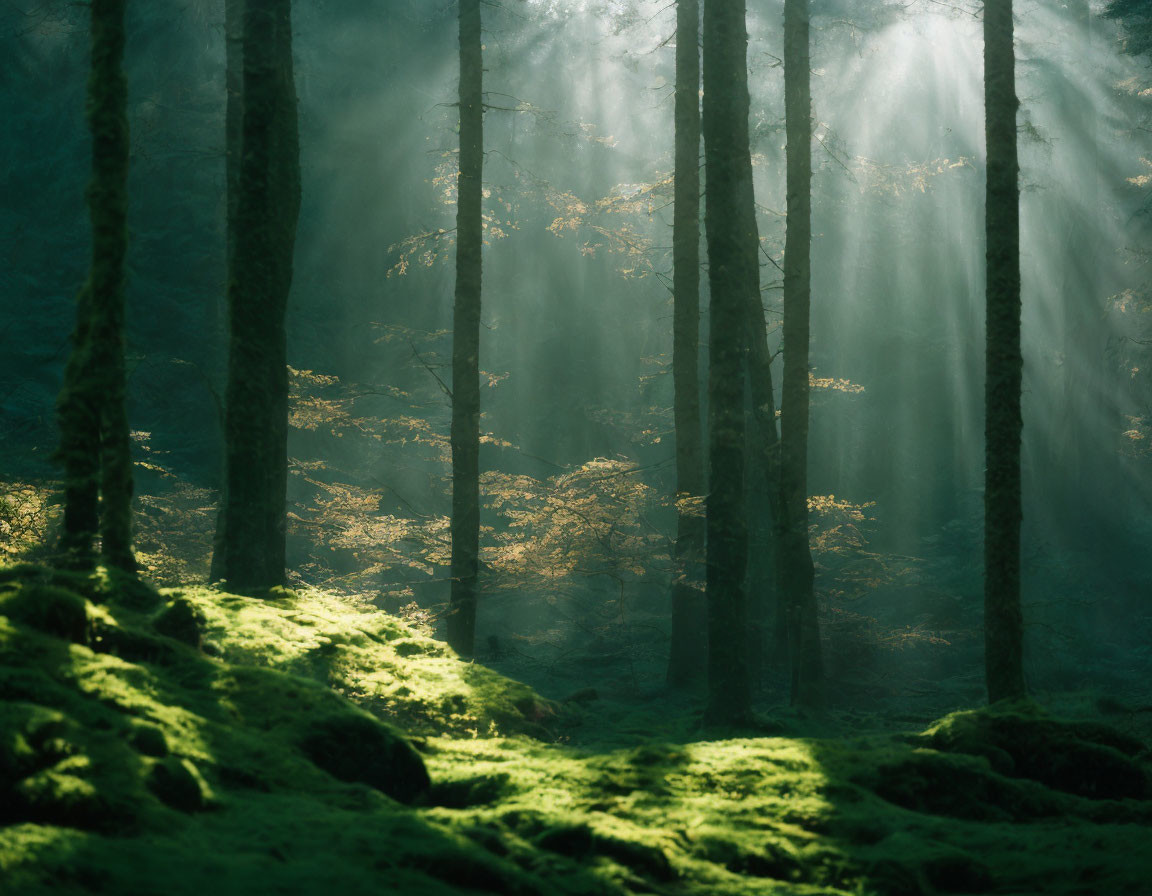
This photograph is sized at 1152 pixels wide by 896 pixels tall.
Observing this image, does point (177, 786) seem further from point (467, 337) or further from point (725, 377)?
point (467, 337)

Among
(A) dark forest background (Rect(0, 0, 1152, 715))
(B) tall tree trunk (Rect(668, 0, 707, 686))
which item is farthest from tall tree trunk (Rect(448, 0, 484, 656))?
(A) dark forest background (Rect(0, 0, 1152, 715))

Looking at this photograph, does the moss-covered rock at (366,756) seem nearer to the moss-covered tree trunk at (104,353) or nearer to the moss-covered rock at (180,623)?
the moss-covered rock at (180,623)

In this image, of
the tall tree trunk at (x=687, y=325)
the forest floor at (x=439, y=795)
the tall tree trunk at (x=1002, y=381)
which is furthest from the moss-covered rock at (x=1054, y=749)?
the tall tree trunk at (x=687, y=325)

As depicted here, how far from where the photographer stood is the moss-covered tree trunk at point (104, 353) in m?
5.65

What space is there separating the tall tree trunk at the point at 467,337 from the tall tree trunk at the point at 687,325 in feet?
10.0

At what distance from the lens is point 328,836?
9.46ft

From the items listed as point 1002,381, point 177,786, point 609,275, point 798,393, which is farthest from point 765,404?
point 609,275

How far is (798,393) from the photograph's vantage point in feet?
A: 39.8

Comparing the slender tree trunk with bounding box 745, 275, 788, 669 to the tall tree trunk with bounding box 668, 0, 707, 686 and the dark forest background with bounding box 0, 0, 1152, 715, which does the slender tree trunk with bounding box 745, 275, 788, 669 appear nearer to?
the tall tree trunk with bounding box 668, 0, 707, 686

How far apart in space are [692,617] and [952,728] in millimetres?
8682

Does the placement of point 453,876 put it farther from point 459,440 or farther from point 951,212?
point 951,212

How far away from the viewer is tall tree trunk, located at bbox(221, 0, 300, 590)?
26.2 ft

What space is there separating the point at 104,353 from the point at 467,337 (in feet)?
22.9

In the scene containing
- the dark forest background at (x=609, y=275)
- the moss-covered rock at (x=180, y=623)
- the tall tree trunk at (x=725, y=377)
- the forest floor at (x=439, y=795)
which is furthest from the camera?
the dark forest background at (x=609, y=275)
